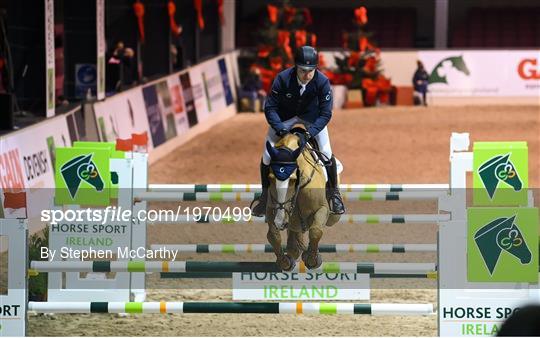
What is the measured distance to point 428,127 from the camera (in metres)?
24.8

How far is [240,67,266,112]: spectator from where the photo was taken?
28.4 metres

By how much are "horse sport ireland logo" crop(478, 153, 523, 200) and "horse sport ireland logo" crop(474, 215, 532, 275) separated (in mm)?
932

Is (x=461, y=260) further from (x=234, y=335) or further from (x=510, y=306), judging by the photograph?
(x=234, y=335)

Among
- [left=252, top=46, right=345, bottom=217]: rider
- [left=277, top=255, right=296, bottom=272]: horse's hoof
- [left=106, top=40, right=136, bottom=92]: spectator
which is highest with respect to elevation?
[left=106, top=40, right=136, bottom=92]: spectator

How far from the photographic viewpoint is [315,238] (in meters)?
7.73

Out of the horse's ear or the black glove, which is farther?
the black glove

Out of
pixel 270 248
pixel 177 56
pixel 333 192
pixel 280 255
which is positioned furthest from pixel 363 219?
pixel 177 56

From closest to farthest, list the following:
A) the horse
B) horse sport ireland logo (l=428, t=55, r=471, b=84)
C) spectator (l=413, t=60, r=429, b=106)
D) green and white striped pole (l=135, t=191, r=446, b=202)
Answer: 1. the horse
2. green and white striped pole (l=135, t=191, r=446, b=202)
3. spectator (l=413, t=60, r=429, b=106)
4. horse sport ireland logo (l=428, t=55, r=471, b=84)

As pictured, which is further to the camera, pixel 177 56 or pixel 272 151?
pixel 177 56

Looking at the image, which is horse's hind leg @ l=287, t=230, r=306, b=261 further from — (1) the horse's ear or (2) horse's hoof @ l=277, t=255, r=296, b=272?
(1) the horse's ear

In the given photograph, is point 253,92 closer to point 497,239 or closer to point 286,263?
point 497,239

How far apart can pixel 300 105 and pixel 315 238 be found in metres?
0.87

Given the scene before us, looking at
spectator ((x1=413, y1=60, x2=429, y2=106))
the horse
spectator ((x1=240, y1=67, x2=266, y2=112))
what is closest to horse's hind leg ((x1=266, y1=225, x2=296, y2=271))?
the horse

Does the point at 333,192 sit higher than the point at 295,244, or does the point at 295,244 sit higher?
the point at 333,192
